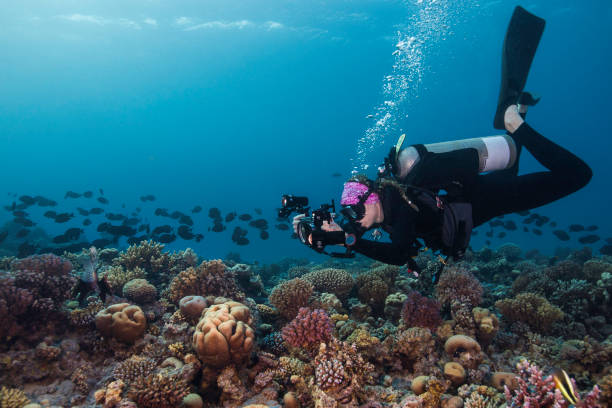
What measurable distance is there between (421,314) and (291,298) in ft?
8.02

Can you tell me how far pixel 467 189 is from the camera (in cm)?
438

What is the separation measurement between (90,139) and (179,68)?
111 m

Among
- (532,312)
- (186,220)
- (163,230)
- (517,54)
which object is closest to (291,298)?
(532,312)

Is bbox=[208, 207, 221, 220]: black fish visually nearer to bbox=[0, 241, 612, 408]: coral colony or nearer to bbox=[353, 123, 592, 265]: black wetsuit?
bbox=[0, 241, 612, 408]: coral colony

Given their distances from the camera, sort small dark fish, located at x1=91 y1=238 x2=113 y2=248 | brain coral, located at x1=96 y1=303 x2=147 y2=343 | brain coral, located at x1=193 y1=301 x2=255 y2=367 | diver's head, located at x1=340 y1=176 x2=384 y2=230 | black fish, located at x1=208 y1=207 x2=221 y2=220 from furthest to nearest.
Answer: black fish, located at x1=208 y1=207 x2=221 y2=220 < small dark fish, located at x1=91 y1=238 x2=113 y2=248 < brain coral, located at x1=96 y1=303 x2=147 y2=343 < diver's head, located at x1=340 y1=176 x2=384 y2=230 < brain coral, located at x1=193 y1=301 x2=255 y2=367

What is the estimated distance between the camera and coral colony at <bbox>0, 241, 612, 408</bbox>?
11.6 feet

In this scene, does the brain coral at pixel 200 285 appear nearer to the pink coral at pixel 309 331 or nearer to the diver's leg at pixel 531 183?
the pink coral at pixel 309 331

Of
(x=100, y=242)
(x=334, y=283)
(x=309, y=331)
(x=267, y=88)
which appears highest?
(x=267, y=88)

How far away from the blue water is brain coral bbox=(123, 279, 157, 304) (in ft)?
62.5

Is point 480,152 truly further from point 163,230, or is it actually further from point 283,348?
point 163,230

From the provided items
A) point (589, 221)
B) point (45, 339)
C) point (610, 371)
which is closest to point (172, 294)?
point (45, 339)

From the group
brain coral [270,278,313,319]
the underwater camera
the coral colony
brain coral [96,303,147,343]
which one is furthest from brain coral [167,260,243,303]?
the underwater camera

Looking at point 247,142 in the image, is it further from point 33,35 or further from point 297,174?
point 33,35

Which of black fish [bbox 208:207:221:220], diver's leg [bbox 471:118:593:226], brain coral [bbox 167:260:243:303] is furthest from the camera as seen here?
black fish [bbox 208:207:221:220]
